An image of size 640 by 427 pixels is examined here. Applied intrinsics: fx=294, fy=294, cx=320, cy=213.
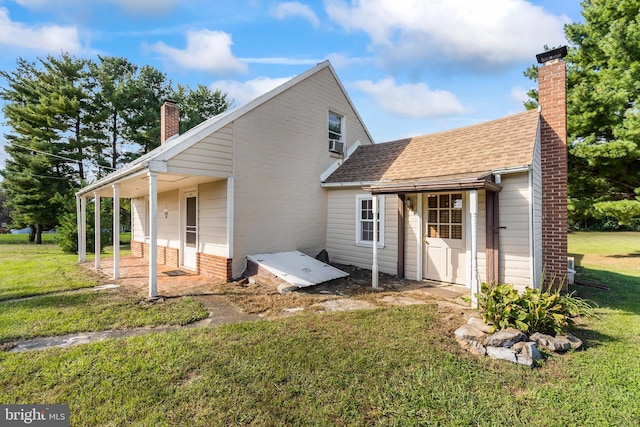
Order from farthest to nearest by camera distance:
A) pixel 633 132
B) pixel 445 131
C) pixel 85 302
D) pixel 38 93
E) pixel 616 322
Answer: pixel 38 93 → pixel 633 132 → pixel 445 131 → pixel 85 302 → pixel 616 322

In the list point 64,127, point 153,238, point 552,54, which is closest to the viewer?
point 153,238

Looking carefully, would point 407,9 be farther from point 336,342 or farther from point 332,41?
point 336,342

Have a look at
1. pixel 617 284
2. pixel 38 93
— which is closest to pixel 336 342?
pixel 617 284

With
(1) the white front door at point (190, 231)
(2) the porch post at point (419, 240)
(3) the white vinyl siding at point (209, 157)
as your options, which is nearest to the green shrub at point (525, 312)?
(2) the porch post at point (419, 240)

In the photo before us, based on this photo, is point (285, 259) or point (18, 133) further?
point (18, 133)

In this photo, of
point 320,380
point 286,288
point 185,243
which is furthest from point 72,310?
point 320,380

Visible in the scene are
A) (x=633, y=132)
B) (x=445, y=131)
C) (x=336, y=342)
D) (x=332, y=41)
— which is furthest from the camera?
(x=633, y=132)

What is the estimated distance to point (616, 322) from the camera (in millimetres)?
5082

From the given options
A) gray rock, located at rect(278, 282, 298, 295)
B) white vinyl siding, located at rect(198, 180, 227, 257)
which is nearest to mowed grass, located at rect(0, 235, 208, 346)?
gray rock, located at rect(278, 282, 298, 295)

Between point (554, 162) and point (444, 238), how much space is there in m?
2.99

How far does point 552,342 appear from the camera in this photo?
3.96 meters

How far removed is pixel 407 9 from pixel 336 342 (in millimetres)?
8478

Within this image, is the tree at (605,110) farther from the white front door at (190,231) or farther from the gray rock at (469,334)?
the white front door at (190,231)

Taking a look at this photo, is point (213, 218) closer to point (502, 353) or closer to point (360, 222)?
point (360, 222)
